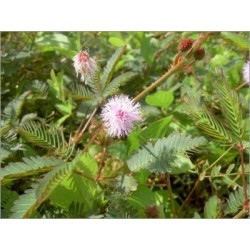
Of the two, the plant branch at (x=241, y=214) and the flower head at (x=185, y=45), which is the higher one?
the flower head at (x=185, y=45)

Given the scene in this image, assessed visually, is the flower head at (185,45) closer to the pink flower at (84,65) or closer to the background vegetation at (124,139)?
the background vegetation at (124,139)

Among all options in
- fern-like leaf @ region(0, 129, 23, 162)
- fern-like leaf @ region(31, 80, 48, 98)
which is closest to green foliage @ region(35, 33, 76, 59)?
fern-like leaf @ region(31, 80, 48, 98)

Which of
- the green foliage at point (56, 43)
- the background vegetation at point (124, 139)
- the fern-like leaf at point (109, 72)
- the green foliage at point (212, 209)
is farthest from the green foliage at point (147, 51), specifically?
the green foliage at point (212, 209)

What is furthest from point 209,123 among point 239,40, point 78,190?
point 239,40

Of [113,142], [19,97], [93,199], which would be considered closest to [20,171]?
[93,199]

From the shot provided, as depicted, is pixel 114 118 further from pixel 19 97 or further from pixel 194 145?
pixel 19 97

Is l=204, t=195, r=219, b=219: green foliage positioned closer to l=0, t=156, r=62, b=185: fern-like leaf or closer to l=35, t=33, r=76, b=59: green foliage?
l=0, t=156, r=62, b=185: fern-like leaf
